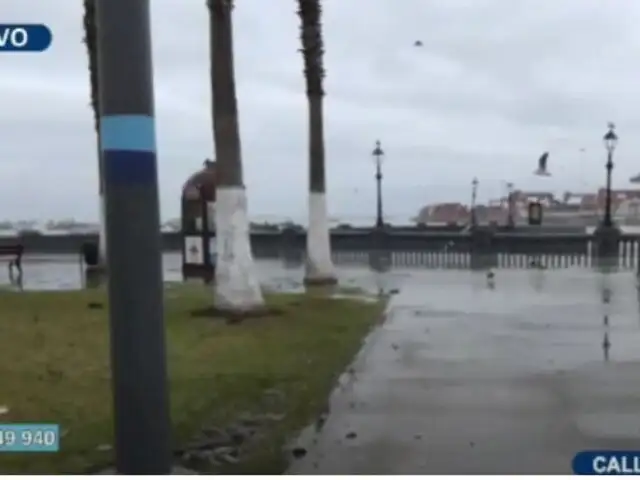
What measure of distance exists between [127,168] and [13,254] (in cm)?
721

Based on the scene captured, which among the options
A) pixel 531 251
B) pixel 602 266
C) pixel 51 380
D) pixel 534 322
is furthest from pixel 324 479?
pixel 531 251

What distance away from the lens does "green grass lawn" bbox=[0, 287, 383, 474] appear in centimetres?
379

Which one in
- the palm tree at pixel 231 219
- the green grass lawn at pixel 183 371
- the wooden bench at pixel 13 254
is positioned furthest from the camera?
the wooden bench at pixel 13 254

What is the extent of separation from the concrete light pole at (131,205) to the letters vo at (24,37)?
1.84ft

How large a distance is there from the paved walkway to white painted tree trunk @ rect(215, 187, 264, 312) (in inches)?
50.2

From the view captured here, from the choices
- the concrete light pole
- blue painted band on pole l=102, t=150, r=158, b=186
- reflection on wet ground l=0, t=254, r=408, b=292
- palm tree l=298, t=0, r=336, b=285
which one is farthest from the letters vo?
palm tree l=298, t=0, r=336, b=285

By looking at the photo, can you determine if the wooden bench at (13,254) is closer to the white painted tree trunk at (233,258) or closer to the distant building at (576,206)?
the white painted tree trunk at (233,258)

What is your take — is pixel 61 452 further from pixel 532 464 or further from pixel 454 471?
pixel 532 464

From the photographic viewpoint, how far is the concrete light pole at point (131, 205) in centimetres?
267

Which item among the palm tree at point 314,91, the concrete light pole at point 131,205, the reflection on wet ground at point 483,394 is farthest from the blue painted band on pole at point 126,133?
the palm tree at point 314,91

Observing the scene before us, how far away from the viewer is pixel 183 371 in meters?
5.20

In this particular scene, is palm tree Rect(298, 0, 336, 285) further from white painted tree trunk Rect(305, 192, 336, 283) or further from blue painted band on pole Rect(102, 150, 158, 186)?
blue painted band on pole Rect(102, 150, 158, 186)

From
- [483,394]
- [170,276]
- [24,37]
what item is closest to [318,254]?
[170,276]

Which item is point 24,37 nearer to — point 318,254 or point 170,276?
point 170,276
